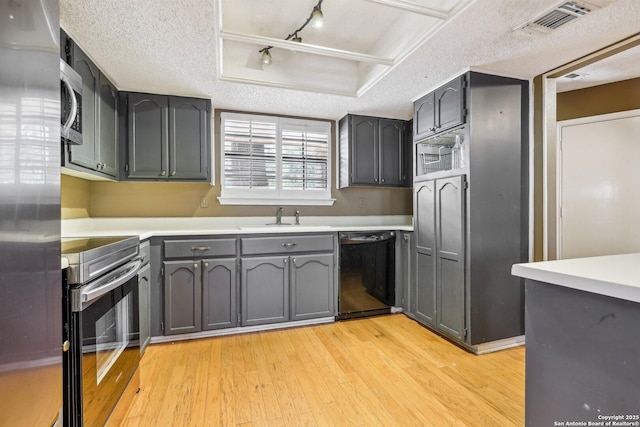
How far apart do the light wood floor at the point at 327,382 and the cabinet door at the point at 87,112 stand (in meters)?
1.53

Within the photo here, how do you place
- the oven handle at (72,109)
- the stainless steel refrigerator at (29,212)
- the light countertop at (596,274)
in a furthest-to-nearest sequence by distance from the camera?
1. the oven handle at (72,109)
2. the light countertop at (596,274)
3. the stainless steel refrigerator at (29,212)

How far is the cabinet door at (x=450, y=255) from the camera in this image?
2396mm

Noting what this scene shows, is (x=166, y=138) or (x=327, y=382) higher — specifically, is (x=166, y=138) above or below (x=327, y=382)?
above

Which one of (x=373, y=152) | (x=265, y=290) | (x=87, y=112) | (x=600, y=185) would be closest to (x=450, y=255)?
(x=373, y=152)

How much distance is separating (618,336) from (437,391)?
127cm

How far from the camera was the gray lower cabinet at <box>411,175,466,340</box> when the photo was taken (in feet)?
7.90

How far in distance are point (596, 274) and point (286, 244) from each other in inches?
87.7

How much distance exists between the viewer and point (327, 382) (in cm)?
194

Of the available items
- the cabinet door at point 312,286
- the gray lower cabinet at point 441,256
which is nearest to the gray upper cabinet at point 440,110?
the gray lower cabinet at point 441,256

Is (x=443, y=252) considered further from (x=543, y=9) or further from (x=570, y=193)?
(x=543, y=9)

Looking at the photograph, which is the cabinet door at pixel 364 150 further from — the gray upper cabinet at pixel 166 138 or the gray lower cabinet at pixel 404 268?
the gray upper cabinet at pixel 166 138

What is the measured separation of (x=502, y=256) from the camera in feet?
7.89

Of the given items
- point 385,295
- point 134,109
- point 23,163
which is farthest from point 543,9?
point 134,109

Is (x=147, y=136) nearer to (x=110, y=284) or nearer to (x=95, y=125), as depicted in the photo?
(x=95, y=125)
